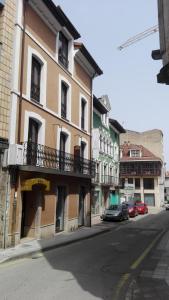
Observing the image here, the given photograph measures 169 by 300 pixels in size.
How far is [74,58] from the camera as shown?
21.9 meters

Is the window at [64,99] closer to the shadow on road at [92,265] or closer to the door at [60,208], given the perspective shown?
the door at [60,208]

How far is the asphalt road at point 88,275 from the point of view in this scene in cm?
751

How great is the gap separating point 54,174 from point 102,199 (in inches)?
739

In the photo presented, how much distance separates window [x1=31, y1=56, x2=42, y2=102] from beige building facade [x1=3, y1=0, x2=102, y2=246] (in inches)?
1.3

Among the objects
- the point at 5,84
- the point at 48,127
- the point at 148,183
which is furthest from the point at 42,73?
the point at 148,183

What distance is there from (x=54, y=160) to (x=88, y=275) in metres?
9.26

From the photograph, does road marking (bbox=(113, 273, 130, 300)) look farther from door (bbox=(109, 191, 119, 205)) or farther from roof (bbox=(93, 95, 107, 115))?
door (bbox=(109, 191, 119, 205))

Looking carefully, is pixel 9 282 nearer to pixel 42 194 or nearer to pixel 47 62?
pixel 42 194

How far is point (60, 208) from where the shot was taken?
20.1 metres

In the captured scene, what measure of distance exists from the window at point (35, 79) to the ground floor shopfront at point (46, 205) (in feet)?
12.7

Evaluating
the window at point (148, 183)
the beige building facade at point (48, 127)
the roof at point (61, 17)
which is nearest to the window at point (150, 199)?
the window at point (148, 183)

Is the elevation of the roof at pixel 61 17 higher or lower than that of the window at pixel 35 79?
higher

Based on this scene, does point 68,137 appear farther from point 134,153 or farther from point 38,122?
point 134,153

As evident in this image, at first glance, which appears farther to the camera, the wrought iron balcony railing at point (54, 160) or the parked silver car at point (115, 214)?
the parked silver car at point (115, 214)
